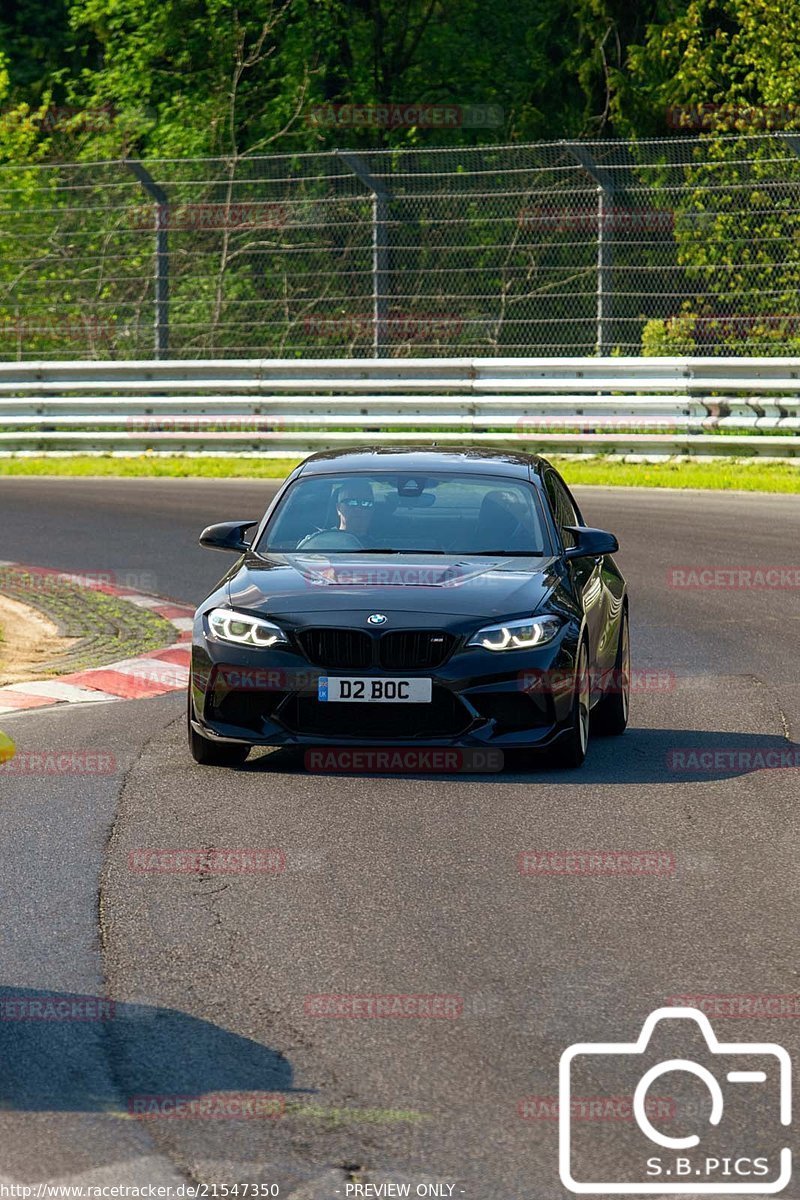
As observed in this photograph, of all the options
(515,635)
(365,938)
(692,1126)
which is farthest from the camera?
(515,635)

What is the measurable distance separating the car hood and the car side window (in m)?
0.45

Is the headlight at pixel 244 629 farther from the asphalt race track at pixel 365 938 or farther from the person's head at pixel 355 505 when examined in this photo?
the person's head at pixel 355 505

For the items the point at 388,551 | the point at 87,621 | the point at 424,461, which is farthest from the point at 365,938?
the point at 87,621

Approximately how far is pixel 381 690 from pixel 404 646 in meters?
0.22

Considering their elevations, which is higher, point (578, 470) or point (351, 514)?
point (351, 514)

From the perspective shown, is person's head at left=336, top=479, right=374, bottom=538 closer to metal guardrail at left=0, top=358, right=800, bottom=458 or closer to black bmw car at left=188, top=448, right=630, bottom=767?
black bmw car at left=188, top=448, right=630, bottom=767

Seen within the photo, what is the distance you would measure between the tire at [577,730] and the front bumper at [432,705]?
0.22 ft

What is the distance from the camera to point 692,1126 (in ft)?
14.8

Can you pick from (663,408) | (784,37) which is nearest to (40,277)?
(663,408)

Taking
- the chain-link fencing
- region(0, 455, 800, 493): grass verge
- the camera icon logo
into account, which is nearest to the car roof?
the camera icon logo

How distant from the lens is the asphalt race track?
14.6ft

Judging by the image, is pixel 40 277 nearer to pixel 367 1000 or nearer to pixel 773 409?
pixel 773 409

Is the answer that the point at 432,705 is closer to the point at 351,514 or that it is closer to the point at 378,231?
the point at 351,514

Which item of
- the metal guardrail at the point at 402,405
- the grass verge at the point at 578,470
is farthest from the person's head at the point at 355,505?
the metal guardrail at the point at 402,405
